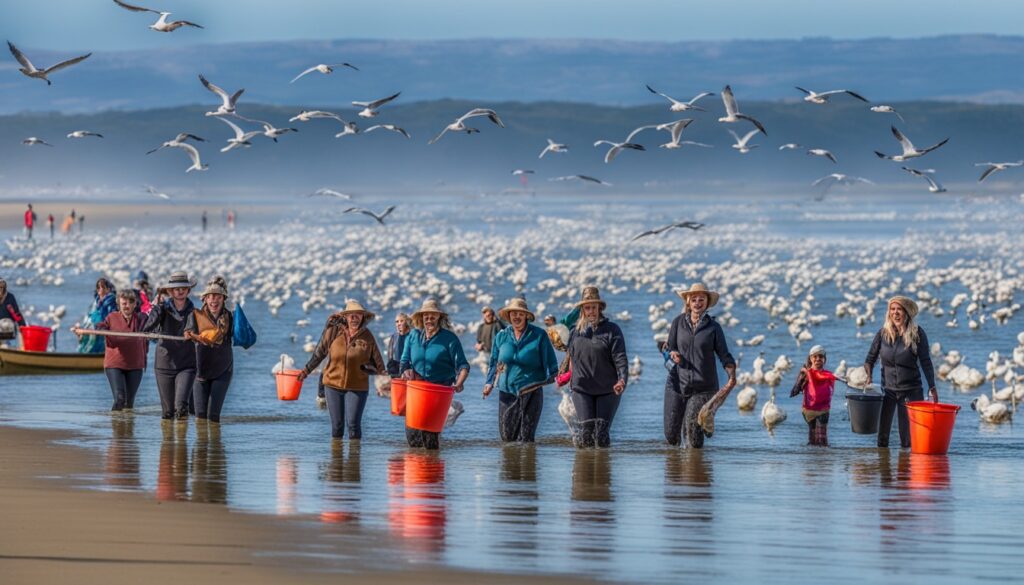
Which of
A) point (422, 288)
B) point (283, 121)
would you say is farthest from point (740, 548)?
point (283, 121)

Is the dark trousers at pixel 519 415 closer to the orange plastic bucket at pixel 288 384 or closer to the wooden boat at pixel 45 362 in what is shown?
the orange plastic bucket at pixel 288 384

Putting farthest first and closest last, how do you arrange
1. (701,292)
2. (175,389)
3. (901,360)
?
(175,389), (901,360), (701,292)

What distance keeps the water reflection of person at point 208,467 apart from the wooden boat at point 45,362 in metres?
5.41

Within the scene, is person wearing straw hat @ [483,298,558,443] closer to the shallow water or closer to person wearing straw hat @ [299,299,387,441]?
the shallow water

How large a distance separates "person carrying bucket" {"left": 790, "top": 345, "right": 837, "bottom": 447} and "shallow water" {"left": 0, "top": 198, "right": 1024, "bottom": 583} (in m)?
0.25

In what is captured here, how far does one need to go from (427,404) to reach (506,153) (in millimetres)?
129349

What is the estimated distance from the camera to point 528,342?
13.7 m

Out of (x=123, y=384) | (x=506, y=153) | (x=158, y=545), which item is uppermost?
(x=506, y=153)

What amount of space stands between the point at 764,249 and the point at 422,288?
698 inches

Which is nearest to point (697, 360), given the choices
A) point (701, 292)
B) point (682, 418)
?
point (701, 292)

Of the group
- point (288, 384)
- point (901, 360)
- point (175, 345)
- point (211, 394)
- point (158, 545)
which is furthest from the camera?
point (288, 384)

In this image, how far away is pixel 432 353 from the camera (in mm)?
13625

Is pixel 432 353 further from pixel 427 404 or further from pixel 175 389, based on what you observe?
pixel 175 389

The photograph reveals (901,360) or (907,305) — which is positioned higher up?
(907,305)
